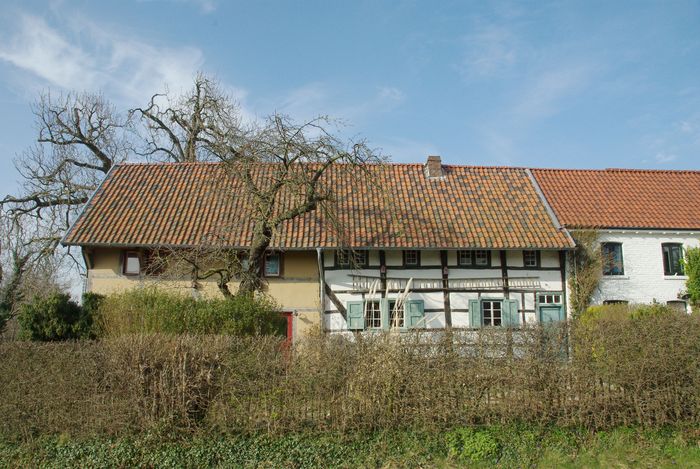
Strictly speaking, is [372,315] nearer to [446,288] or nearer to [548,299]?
[446,288]

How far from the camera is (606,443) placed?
1012cm

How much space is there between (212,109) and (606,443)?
1523cm

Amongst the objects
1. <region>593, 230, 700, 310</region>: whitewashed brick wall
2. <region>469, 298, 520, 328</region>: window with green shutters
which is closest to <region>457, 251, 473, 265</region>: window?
<region>469, 298, 520, 328</region>: window with green shutters

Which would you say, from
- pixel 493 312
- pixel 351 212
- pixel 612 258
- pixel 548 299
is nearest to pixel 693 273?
pixel 612 258

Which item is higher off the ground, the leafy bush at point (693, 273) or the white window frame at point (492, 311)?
the leafy bush at point (693, 273)

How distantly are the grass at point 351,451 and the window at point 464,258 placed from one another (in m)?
9.18

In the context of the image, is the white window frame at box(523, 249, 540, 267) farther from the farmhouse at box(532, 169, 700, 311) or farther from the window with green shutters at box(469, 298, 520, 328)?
the farmhouse at box(532, 169, 700, 311)

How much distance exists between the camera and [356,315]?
60.2 ft

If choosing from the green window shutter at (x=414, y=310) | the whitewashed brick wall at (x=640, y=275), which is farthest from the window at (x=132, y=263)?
the whitewashed brick wall at (x=640, y=275)

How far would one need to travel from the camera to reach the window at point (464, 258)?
18922 millimetres

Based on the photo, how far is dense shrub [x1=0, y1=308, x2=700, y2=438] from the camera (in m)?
9.84

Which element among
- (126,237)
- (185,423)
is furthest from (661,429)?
(126,237)

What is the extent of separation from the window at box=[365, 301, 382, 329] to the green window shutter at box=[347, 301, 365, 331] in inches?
6.3

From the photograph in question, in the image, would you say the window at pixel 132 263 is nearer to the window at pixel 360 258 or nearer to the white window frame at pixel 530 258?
the window at pixel 360 258
